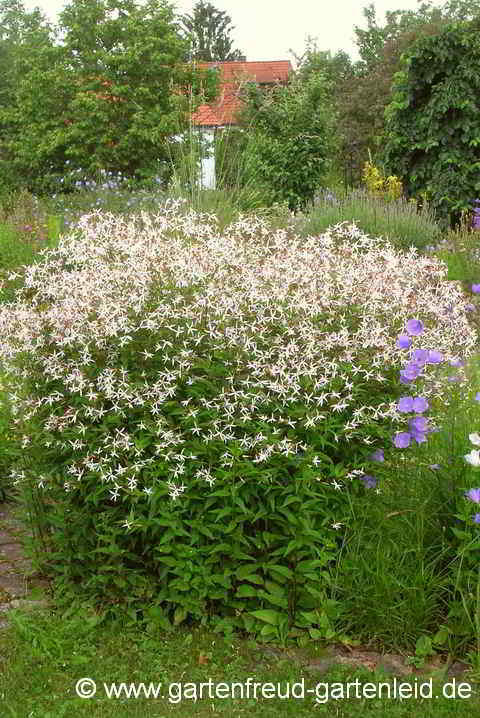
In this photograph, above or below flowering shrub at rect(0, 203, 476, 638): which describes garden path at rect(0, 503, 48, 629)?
below

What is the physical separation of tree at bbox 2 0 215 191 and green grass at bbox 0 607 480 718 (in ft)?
71.5

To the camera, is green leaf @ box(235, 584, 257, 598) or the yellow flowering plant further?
the yellow flowering plant

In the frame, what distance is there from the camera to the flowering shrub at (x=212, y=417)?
319 cm

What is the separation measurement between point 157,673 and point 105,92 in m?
24.7

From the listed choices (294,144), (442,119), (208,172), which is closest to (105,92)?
(294,144)

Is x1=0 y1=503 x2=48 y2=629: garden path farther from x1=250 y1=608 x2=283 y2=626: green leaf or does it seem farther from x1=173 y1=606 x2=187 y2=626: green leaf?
x1=250 y1=608 x2=283 y2=626: green leaf

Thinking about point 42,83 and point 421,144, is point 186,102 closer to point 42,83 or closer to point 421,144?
point 42,83

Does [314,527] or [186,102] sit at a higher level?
[186,102]

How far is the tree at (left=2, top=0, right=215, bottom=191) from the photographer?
24.5 meters

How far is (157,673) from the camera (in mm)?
3189

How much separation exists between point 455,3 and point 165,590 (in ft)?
156

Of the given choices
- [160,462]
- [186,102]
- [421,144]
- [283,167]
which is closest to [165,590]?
[160,462]

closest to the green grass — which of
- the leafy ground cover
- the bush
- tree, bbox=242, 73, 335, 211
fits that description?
the leafy ground cover

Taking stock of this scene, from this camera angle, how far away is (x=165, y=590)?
342cm
